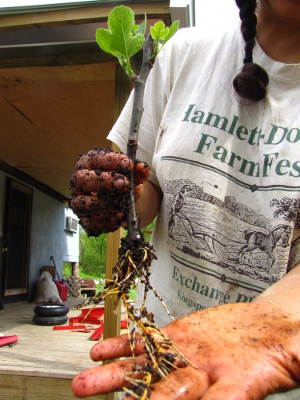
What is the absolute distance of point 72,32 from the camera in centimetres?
400

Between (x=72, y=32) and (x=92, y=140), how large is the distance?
2569 millimetres

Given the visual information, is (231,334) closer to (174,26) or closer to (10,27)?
(174,26)

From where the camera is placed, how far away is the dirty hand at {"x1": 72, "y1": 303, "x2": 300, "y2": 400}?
2.78 ft

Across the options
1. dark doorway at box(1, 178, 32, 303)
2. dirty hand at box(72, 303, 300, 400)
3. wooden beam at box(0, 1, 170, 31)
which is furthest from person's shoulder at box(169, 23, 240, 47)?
dark doorway at box(1, 178, 32, 303)

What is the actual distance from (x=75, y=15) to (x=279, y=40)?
2768mm

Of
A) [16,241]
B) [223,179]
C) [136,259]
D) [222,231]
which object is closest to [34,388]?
[136,259]

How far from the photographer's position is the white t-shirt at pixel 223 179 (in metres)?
1.38

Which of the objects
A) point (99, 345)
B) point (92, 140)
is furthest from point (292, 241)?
point (92, 140)

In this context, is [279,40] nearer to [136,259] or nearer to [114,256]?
[136,259]

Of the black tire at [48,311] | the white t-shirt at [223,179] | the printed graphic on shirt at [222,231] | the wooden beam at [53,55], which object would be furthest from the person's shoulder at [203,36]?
the black tire at [48,311]

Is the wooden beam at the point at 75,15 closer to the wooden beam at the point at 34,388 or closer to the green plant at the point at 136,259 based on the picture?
the green plant at the point at 136,259

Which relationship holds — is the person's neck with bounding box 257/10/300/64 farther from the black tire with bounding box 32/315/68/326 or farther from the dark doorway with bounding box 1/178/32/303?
the dark doorway with bounding box 1/178/32/303

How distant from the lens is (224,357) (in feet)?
3.09

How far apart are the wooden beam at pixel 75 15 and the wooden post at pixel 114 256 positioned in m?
0.56
